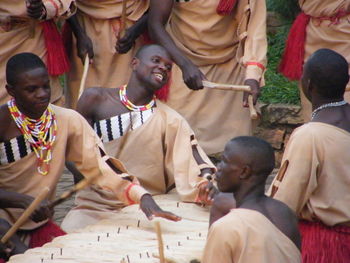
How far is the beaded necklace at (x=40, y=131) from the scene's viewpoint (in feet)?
19.0

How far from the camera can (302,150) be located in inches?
206

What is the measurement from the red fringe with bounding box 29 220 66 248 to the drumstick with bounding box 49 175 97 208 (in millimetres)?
326

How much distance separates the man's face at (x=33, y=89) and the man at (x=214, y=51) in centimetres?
144

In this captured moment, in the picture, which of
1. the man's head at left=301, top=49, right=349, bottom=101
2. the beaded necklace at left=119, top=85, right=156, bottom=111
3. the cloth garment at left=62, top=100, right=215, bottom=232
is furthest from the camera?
the beaded necklace at left=119, top=85, right=156, bottom=111

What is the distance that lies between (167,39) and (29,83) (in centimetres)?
153

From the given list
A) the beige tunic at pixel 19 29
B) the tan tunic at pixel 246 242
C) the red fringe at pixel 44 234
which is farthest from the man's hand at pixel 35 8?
the tan tunic at pixel 246 242

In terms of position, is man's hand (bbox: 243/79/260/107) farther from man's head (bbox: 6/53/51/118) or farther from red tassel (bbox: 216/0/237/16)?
man's head (bbox: 6/53/51/118)

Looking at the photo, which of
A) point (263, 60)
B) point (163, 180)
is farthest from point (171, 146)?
point (263, 60)

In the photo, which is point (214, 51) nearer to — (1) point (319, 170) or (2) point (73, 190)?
(1) point (319, 170)

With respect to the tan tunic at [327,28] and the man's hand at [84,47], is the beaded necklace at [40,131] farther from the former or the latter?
the tan tunic at [327,28]

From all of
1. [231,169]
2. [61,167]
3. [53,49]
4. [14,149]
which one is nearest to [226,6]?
[53,49]

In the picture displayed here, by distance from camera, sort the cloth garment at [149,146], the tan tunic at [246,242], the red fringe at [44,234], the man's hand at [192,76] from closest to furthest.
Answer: the tan tunic at [246,242] < the red fringe at [44,234] < the cloth garment at [149,146] < the man's hand at [192,76]

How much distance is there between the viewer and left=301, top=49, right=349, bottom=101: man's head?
5355mm

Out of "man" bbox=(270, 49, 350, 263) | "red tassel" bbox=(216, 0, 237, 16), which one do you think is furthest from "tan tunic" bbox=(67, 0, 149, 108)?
"man" bbox=(270, 49, 350, 263)
